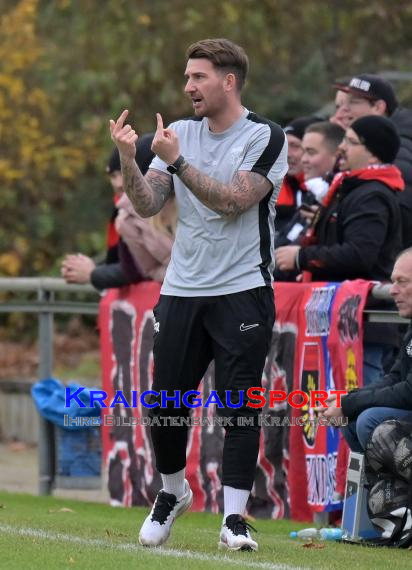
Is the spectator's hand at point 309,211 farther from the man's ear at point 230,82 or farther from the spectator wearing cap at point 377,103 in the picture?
the man's ear at point 230,82

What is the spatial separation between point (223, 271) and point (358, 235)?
1914 mm

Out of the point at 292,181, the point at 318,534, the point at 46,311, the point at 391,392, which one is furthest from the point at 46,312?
the point at 391,392

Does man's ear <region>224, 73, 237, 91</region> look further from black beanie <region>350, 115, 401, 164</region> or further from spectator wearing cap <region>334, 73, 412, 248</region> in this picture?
spectator wearing cap <region>334, 73, 412, 248</region>

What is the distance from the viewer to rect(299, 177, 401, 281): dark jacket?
28.6 ft

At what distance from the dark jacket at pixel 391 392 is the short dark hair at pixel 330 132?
232cm

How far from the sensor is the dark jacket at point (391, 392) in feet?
24.7

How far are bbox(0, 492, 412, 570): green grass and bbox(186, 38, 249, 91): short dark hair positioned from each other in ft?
6.71

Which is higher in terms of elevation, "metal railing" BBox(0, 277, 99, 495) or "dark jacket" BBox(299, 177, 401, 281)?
"dark jacket" BBox(299, 177, 401, 281)

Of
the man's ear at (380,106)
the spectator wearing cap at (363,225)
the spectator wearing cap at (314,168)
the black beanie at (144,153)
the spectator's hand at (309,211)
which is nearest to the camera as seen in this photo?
the spectator wearing cap at (363,225)

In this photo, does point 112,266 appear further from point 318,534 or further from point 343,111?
point 318,534

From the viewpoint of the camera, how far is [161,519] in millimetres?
7051

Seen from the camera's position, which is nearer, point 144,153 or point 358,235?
point 358,235

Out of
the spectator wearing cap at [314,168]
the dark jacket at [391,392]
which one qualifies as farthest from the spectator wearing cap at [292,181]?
the dark jacket at [391,392]

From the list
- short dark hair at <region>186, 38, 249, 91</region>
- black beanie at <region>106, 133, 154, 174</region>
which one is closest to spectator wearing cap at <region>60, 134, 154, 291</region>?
black beanie at <region>106, 133, 154, 174</region>
